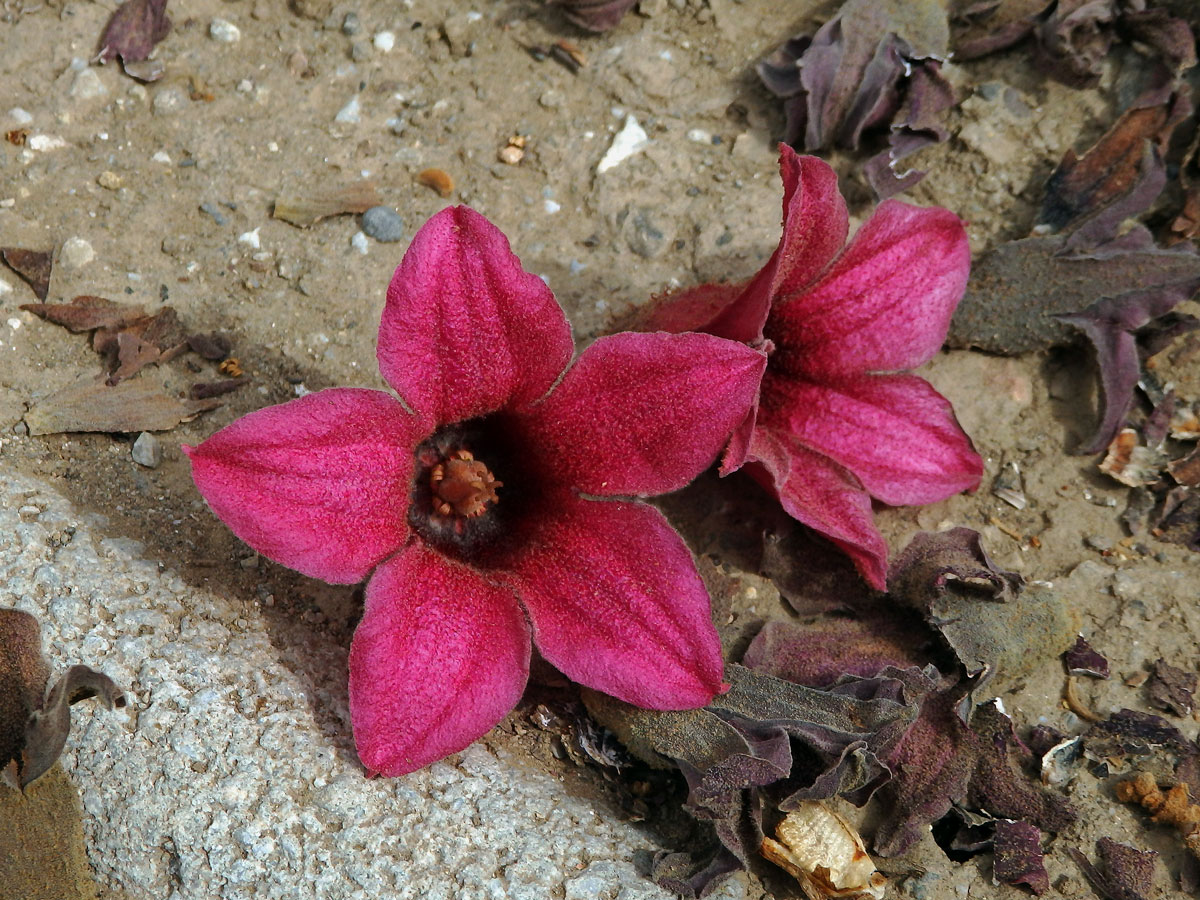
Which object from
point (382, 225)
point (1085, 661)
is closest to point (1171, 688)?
point (1085, 661)

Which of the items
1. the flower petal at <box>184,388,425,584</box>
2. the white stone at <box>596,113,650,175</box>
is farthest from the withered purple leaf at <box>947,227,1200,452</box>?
the flower petal at <box>184,388,425,584</box>

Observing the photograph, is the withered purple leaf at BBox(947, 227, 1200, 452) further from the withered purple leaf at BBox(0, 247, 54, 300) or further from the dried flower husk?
the withered purple leaf at BBox(0, 247, 54, 300)

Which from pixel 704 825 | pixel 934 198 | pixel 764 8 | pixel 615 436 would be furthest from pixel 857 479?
pixel 764 8

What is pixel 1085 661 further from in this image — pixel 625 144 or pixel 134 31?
pixel 134 31

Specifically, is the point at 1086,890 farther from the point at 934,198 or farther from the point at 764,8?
the point at 764,8

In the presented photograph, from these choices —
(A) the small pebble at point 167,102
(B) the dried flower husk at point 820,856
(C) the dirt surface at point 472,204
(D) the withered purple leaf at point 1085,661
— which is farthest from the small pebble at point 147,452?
(D) the withered purple leaf at point 1085,661

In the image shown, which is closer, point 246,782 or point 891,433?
point 246,782
